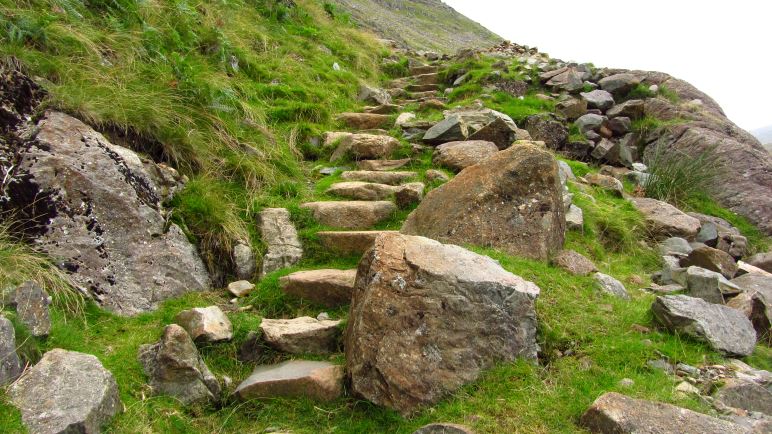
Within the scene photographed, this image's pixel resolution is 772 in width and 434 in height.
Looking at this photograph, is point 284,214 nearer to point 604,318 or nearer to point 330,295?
point 330,295

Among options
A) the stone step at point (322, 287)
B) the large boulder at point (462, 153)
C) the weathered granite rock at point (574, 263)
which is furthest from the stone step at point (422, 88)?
the stone step at point (322, 287)

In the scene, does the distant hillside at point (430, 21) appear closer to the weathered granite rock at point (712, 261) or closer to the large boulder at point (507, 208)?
the weathered granite rock at point (712, 261)

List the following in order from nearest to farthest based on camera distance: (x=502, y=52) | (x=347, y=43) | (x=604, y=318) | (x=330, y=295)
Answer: (x=604, y=318) < (x=330, y=295) < (x=347, y=43) < (x=502, y=52)

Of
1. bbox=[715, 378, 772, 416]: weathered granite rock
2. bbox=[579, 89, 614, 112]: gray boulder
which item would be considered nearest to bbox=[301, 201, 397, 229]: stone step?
bbox=[715, 378, 772, 416]: weathered granite rock

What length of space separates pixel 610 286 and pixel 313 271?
2.51 m

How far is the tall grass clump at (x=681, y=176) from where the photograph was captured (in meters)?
7.61

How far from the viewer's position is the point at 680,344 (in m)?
3.57

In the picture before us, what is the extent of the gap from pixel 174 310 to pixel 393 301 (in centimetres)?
169

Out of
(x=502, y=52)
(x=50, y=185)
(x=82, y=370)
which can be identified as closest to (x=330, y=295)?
(x=82, y=370)

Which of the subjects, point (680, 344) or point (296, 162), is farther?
point (296, 162)

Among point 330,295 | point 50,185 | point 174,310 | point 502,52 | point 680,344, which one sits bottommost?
point 174,310

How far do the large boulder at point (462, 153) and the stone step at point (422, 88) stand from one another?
507cm

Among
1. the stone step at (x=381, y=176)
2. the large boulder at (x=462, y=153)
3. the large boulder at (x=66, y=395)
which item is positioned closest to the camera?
the large boulder at (x=66, y=395)

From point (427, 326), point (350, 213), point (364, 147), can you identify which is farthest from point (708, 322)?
point (364, 147)
